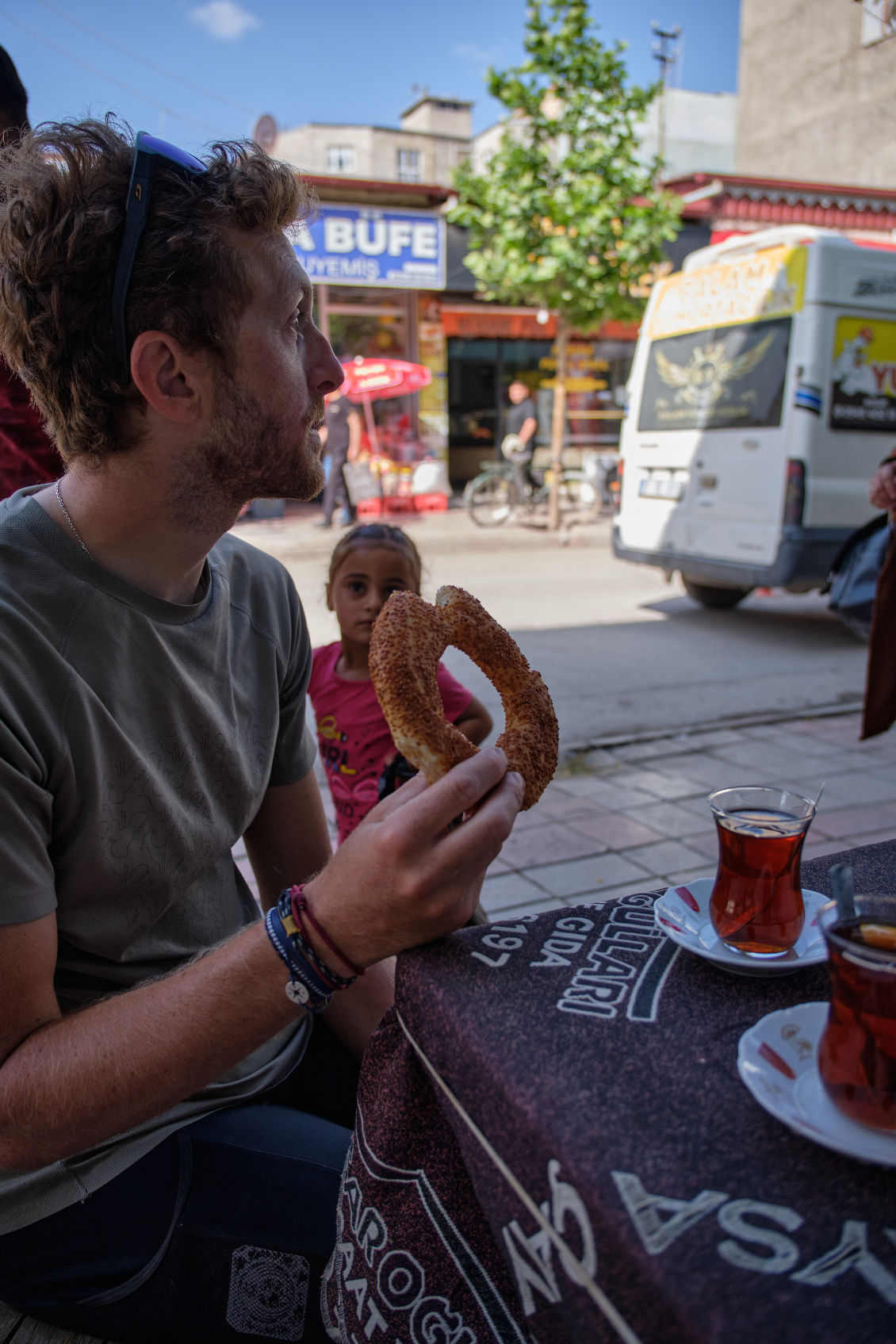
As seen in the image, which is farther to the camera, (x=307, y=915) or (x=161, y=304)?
(x=161, y=304)

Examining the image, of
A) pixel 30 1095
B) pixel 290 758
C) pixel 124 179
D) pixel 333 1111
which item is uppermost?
pixel 124 179

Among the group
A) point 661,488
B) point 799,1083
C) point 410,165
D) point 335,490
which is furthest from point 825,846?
point 410,165

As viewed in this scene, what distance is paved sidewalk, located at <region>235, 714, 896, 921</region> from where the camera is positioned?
3639mm

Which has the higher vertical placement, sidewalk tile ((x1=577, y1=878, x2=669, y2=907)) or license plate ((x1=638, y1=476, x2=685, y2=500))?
license plate ((x1=638, y1=476, x2=685, y2=500))

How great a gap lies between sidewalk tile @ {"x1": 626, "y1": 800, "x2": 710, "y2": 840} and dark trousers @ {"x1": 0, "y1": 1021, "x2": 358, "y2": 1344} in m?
2.97

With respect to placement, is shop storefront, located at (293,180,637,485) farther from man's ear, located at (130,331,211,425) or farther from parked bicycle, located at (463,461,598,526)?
man's ear, located at (130,331,211,425)

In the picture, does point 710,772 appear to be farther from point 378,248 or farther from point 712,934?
point 378,248

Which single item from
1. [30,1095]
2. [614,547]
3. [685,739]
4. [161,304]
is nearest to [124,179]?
[161,304]

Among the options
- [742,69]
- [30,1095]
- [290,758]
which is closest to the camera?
[30,1095]

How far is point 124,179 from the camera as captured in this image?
54.5 inches

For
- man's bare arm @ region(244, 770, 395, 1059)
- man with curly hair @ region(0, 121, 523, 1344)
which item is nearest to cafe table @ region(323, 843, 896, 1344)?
man with curly hair @ region(0, 121, 523, 1344)

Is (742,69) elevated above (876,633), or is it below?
above

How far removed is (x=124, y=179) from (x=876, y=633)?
2.48 metres

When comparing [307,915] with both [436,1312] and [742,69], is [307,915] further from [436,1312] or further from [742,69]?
[742,69]
